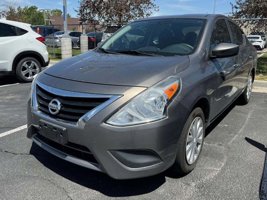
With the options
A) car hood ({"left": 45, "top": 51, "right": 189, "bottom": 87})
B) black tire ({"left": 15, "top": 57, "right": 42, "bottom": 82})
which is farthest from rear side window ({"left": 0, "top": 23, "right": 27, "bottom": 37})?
car hood ({"left": 45, "top": 51, "right": 189, "bottom": 87})

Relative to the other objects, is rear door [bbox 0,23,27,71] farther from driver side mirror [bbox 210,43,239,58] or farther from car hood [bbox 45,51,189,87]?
driver side mirror [bbox 210,43,239,58]

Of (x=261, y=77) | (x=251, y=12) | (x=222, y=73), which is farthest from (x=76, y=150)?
(x=251, y=12)

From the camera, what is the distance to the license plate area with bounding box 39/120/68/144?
3092 mm

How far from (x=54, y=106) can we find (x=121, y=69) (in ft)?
2.47

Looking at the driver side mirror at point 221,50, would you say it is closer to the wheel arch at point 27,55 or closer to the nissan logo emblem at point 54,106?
the nissan logo emblem at point 54,106

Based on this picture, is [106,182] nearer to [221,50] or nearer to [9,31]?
[221,50]

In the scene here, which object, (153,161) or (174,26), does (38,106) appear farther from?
(174,26)

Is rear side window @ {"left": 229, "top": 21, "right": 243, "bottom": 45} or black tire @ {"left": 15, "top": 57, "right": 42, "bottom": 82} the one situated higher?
rear side window @ {"left": 229, "top": 21, "right": 243, "bottom": 45}

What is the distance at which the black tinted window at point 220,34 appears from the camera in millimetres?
4334

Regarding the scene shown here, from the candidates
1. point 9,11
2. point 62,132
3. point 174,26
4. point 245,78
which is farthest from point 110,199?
point 9,11

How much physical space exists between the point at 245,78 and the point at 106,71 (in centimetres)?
333

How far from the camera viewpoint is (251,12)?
10891 mm

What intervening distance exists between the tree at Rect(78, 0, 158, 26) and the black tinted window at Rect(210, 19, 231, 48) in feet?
36.3

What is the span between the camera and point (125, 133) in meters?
2.88
